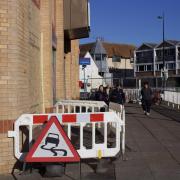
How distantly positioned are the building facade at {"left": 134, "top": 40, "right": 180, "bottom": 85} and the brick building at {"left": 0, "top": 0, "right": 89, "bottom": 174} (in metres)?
80.4

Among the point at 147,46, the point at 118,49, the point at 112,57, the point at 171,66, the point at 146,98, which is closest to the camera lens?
the point at 146,98

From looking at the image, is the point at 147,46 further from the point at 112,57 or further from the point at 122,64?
the point at 122,64

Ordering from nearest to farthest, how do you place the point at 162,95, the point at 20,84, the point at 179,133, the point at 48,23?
the point at 20,84
the point at 48,23
the point at 179,133
the point at 162,95

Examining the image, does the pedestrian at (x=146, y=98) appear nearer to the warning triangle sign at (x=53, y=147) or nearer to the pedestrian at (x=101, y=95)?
the pedestrian at (x=101, y=95)

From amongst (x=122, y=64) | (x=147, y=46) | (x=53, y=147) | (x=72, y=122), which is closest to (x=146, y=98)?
(x=72, y=122)

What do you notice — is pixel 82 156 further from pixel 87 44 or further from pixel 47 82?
pixel 87 44

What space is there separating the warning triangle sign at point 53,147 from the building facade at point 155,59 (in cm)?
9007

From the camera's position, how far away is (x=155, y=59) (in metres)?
110

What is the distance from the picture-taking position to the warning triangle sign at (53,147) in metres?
8.57

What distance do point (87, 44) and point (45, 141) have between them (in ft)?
348

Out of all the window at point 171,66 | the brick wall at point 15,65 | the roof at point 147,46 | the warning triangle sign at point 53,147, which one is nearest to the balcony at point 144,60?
the roof at point 147,46

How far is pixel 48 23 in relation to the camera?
14.2 metres

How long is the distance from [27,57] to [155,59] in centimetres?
10062

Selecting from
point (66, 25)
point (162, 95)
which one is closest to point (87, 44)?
point (162, 95)
